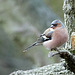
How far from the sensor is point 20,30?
727cm

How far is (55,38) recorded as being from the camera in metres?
4.25

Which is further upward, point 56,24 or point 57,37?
point 56,24

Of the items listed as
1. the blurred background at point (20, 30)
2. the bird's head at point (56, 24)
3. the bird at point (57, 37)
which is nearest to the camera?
the bird at point (57, 37)

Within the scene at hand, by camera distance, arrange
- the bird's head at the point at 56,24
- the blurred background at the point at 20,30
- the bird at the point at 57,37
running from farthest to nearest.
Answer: the blurred background at the point at 20,30
the bird's head at the point at 56,24
the bird at the point at 57,37

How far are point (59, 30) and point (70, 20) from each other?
543 mm

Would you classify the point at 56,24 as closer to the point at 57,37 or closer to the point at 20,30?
the point at 57,37

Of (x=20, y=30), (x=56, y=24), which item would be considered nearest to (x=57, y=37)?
(x=56, y=24)

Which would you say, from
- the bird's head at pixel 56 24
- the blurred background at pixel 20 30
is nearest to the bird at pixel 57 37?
the bird's head at pixel 56 24

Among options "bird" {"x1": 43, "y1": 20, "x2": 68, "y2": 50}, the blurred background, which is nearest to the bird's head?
"bird" {"x1": 43, "y1": 20, "x2": 68, "y2": 50}

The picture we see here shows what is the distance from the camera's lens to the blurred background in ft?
23.5

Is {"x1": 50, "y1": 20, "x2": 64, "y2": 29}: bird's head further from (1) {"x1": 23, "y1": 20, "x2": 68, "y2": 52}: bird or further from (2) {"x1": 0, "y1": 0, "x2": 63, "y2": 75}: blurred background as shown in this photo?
(2) {"x1": 0, "y1": 0, "x2": 63, "y2": 75}: blurred background

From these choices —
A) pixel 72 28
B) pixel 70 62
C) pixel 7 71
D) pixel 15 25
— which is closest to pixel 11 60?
pixel 7 71

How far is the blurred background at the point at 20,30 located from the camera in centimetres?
717

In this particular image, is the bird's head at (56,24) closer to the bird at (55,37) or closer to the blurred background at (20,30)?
the bird at (55,37)
